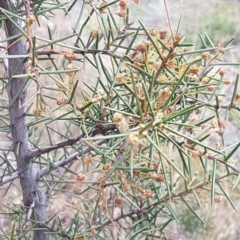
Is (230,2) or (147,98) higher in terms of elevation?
(147,98)

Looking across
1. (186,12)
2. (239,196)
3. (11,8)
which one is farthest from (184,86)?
(186,12)

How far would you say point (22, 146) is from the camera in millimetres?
559

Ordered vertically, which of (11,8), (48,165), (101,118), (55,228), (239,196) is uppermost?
(11,8)

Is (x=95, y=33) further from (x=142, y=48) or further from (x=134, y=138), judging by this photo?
(x=134, y=138)

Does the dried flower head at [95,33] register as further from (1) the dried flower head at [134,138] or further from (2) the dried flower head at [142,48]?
(1) the dried flower head at [134,138]

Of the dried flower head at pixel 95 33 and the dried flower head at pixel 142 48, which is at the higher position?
the dried flower head at pixel 95 33

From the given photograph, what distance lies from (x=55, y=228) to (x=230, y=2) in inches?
122

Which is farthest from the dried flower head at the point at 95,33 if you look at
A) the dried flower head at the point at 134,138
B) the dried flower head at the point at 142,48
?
the dried flower head at the point at 134,138

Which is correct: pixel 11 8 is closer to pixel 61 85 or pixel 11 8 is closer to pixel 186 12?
pixel 61 85

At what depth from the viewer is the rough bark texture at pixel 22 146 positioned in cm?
47

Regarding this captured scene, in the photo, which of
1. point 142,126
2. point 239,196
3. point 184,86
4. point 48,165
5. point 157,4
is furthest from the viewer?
point 157,4

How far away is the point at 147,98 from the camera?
1.16 ft

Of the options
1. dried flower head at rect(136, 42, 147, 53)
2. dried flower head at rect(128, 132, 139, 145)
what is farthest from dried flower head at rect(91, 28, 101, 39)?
dried flower head at rect(128, 132, 139, 145)

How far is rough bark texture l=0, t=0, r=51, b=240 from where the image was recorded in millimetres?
468
